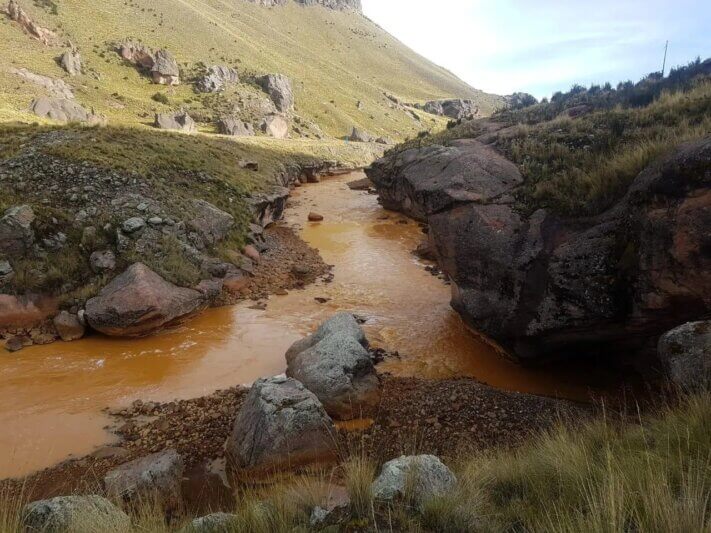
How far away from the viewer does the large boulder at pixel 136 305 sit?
9.80m

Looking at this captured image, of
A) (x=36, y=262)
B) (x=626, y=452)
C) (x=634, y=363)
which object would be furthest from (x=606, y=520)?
(x=36, y=262)

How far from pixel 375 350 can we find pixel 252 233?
8.32 m

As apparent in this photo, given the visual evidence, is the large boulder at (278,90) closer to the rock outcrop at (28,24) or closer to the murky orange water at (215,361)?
the rock outcrop at (28,24)

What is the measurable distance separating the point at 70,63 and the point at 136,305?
47.0 meters

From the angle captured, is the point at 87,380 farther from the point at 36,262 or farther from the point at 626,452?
the point at 626,452

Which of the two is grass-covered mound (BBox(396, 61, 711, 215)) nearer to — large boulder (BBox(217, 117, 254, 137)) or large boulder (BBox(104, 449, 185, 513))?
large boulder (BBox(104, 449, 185, 513))

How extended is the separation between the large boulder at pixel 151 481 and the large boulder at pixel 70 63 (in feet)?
166

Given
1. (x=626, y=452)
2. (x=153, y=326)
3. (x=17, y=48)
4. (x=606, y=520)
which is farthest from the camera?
(x=17, y=48)

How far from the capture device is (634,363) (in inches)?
287

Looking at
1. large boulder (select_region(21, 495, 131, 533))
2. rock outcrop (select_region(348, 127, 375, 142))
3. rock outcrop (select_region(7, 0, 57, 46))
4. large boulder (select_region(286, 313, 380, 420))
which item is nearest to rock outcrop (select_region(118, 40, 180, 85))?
rock outcrop (select_region(7, 0, 57, 46))

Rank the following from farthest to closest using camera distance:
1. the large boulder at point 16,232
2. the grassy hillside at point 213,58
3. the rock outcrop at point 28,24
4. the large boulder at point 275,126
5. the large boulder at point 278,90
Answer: the large boulder at point 278,90 < the large boulder at point 275,126 < the rock outcrop at point 28,24 < the grassy hillside at point 213,58 < the large boulder at point 16,232

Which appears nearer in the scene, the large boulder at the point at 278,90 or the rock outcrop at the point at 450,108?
the large boulder at the point at 278,90

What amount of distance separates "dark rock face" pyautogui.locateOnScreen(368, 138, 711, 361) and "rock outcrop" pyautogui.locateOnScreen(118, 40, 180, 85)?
52.6 m

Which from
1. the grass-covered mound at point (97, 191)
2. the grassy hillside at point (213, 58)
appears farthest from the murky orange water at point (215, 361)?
the grassy hillside at point (213, 58)
